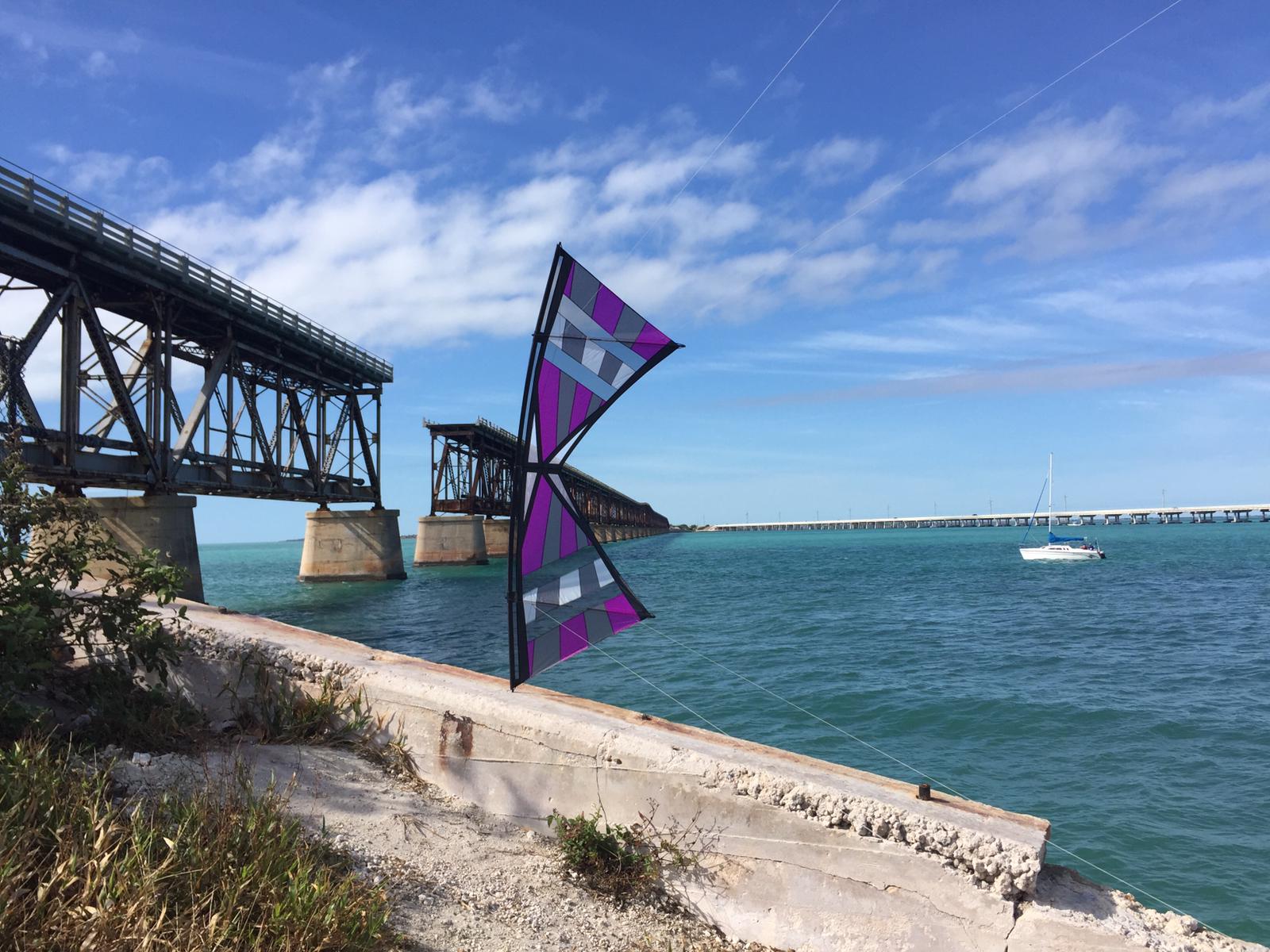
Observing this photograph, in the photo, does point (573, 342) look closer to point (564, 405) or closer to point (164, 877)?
point (564, 405)

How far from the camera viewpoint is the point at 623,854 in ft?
17.9

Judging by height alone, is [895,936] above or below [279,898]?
below

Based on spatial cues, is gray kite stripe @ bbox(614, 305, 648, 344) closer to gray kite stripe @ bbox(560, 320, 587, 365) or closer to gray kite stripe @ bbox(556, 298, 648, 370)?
gray kite stripe @ bbox(556, 298, 648, 370)

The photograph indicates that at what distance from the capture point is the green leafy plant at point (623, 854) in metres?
5.29

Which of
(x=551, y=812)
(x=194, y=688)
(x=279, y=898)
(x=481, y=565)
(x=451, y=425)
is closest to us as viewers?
(x=279, y=898)

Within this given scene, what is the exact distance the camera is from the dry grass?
11.8 feet

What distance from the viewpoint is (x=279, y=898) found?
13.5ft

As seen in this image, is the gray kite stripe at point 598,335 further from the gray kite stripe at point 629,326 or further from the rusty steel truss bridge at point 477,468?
the rusty steel truss bridge at point 477,468

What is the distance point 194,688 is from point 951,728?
39.1ft

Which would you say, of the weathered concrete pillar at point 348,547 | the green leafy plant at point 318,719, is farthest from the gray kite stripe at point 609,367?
the weathered concrete pillar at point 348,547

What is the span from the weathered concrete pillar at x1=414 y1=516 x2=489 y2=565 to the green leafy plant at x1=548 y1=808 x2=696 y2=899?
219 ft

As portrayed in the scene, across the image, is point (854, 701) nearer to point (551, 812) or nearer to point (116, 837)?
point (551, 812)

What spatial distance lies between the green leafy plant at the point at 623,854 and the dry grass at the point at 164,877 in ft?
4.75

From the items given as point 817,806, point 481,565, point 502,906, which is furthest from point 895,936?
point 481,565
